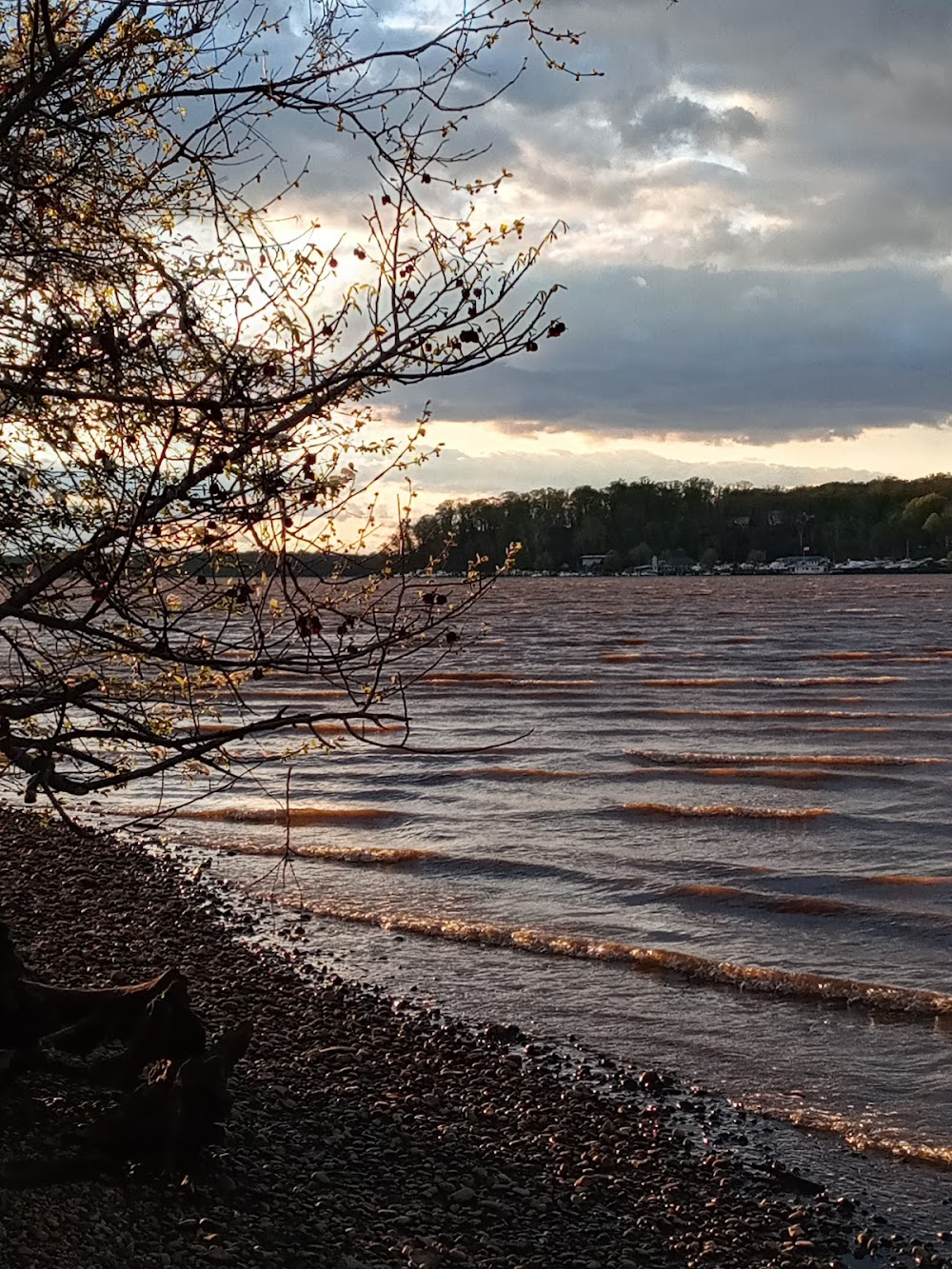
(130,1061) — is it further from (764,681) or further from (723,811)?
(764,681)

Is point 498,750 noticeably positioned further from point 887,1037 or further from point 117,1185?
point 117,1185

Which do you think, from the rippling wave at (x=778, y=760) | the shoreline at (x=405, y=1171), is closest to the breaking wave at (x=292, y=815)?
the rippling wave at (x=778, y=760)

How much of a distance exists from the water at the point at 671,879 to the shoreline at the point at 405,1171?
100 centimetres

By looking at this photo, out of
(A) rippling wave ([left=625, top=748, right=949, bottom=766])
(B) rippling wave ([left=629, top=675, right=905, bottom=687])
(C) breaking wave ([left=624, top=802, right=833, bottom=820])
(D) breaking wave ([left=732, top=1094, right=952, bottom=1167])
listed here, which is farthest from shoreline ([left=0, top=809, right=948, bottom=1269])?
(B) rippling wave ([left=629, top=675, right=905, bottom=687])

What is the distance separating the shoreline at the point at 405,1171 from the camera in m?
5.54

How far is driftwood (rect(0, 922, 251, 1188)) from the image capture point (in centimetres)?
589

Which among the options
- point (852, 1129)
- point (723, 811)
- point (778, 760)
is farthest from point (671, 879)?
point (778, 760)

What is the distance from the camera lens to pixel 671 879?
46.8 ft

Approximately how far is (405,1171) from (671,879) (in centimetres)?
805

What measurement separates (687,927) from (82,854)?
22.2 ft

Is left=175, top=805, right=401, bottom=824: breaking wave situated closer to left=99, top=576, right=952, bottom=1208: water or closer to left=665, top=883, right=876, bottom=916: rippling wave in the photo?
left=99, top=576, right=952, bottom=1208: water

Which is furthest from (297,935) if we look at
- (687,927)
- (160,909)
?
(687,927)

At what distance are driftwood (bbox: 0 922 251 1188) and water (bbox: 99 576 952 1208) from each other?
4.67 ft

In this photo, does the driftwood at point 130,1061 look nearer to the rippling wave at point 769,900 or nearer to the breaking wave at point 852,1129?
the breaking wave at point 852,1129
